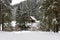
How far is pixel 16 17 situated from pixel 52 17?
10735 mm

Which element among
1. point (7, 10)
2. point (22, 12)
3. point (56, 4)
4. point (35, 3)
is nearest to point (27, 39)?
point (56, 4)

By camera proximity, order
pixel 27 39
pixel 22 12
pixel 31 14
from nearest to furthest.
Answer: pixel 27 39
pixel 22 12
pixel 31 14

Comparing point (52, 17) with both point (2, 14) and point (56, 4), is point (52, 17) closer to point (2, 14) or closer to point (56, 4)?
point (56, 4)

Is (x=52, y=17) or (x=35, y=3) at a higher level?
(x=35, y=3)

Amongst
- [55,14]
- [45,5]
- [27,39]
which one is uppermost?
[45,5]

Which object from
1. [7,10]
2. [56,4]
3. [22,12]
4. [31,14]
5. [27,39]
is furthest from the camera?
[31,14]

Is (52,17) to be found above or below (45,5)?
below

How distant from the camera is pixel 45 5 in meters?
16.6

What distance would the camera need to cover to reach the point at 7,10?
20125 millimetres

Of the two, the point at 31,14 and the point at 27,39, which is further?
the point at 31,14

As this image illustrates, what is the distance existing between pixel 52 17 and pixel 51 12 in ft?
1.85

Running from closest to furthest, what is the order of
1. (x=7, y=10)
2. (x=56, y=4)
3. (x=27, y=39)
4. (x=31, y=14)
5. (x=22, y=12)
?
(x=27, y=39)
(x=56, y=4)
(x=7, y=10)
(x=22, y=12)
(x=31, y=14)

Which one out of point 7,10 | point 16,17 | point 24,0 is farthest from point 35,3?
point 7,10

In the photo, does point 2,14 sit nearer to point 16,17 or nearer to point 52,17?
point 16,17
